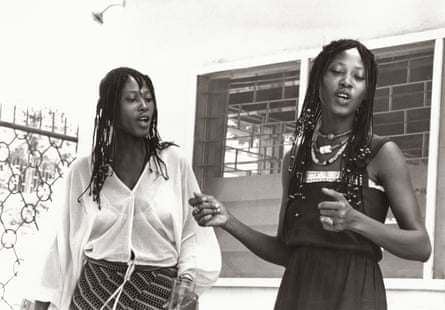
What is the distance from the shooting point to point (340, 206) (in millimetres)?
986

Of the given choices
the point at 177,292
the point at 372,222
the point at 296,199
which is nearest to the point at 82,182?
the point at 177,292

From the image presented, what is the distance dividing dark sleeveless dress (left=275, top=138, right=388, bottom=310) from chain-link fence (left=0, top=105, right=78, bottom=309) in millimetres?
843

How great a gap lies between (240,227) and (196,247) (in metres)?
0.22

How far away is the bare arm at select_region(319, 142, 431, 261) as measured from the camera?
104cm

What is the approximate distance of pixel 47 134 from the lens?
1972mm

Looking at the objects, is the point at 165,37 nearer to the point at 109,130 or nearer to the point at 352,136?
the point at 109,130

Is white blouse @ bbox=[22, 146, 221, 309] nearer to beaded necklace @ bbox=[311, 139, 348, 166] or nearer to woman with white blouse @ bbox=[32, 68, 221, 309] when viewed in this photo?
woman with white blouse @ bbox=[32, 68, 221, 309]

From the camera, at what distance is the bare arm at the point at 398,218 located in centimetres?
104

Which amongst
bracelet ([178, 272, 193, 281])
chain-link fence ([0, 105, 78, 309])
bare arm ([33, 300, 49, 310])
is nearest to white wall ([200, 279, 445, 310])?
bracelet ([178, 272, 193, 281])

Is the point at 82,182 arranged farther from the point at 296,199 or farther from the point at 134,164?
the point at 296,199

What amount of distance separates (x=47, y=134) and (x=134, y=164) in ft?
1.97

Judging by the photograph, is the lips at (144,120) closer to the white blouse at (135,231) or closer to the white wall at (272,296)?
the white blouse at (135,231)

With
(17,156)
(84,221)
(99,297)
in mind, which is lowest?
(99,297)

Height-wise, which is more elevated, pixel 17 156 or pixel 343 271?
pixel 17 156
